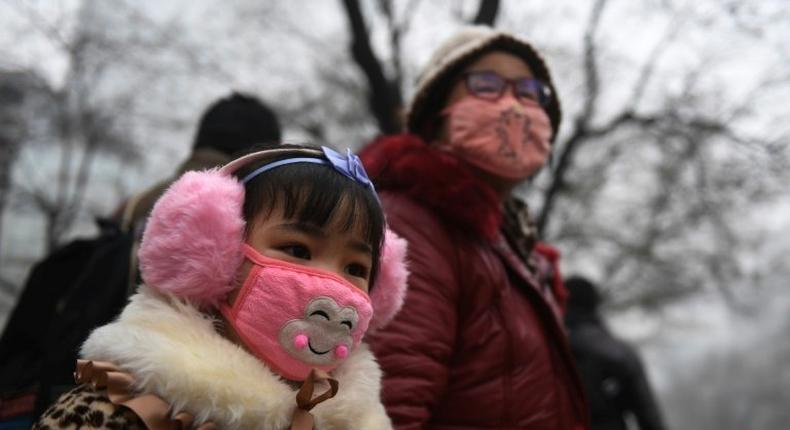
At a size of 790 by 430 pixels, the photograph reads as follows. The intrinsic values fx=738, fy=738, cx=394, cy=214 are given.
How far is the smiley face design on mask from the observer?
4.73ft

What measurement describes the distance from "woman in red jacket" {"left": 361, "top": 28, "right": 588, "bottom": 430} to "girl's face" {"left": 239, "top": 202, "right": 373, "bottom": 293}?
47 cm

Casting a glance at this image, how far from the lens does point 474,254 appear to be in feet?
7.32

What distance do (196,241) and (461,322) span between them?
0.94 meters

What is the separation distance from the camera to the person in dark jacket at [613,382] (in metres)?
4.58

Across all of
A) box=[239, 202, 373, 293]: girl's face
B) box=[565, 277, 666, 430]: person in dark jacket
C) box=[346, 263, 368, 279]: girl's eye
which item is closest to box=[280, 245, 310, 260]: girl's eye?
box=[239, 202, 373, 293]: girl's face

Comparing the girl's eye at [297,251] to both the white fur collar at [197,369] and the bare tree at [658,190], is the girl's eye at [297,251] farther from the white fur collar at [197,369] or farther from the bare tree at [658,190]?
the bare tree at [658,190]

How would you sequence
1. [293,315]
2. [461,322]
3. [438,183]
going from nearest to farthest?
[293,315] < [461,322] < [438,183]

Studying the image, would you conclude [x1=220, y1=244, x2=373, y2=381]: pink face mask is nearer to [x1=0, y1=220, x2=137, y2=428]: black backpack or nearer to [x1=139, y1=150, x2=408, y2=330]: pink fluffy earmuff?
[x1=139, y1=150, x2=408, y2=330]: pink fluffy earmuff

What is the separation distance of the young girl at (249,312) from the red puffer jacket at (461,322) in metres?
0.31

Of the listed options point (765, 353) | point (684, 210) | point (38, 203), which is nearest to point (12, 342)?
point (38, 203)

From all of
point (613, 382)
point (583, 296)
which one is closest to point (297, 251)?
point (613, 382)

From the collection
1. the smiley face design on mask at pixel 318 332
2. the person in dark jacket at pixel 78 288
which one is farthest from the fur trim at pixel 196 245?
the person in dark jacket at pixel 78 288

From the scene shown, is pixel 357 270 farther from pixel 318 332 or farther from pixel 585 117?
pixel 585 117

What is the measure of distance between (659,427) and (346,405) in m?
3.60
